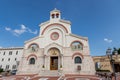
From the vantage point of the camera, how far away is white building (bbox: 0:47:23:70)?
40513mm

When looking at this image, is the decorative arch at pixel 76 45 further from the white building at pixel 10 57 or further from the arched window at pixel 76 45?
the white building at pixel 10 57

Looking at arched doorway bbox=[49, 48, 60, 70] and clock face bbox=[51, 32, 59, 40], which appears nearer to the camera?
arched doorway bbox=[49, 48, 60, 70]

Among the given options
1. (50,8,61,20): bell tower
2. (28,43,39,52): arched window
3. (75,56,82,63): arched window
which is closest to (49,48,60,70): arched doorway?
(28,43,39,52): arched window

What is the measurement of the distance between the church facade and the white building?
14206 millimetres

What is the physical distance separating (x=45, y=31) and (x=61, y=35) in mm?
4126

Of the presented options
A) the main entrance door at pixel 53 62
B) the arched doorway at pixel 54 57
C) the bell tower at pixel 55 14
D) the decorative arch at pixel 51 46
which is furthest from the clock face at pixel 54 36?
the main entrance door at pixel 53 62

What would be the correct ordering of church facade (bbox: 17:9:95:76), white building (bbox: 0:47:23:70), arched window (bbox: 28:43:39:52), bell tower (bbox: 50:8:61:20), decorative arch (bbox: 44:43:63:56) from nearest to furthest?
church facade (bbox: 17:9:95:76), decorative arch (bbox: 44:43:63:56), arched window (bbox: 28:43:39:52), bell tower (bbox: 50:8:61:20), white building (bbox: 0:47:23:70)

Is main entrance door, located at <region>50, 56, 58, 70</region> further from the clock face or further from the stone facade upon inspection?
the stone facade

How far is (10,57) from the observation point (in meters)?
41.3

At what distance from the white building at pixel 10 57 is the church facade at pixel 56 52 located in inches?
559

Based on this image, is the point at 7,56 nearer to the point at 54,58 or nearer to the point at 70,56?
the point at 54,58

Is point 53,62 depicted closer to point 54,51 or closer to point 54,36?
point 54,51

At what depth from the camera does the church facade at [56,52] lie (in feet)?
81.0

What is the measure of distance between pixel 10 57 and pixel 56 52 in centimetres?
2203
